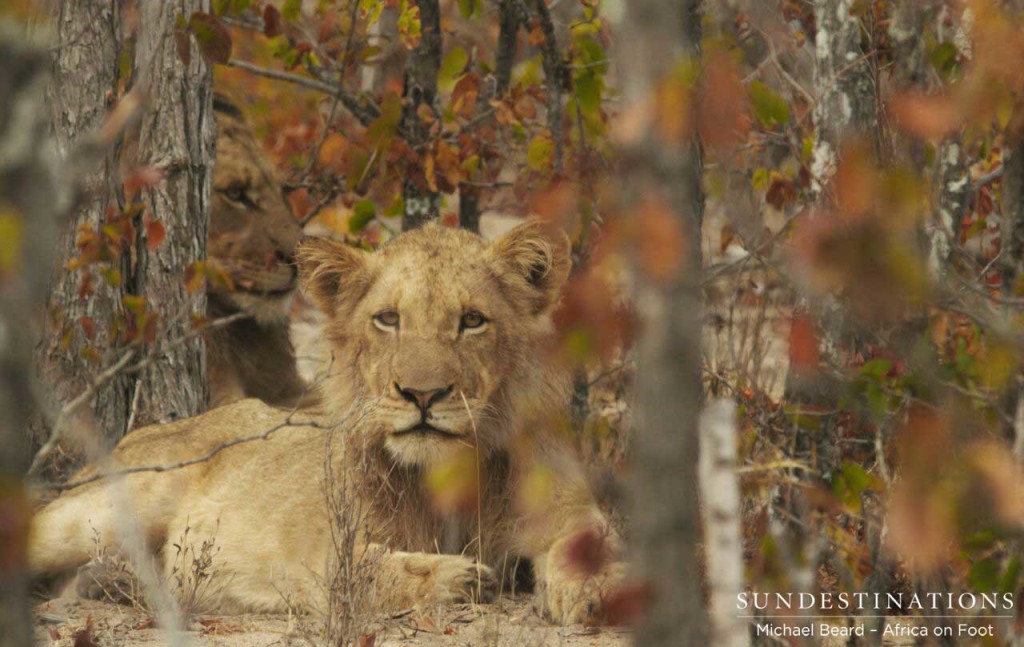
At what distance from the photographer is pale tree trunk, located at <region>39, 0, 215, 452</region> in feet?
21.5

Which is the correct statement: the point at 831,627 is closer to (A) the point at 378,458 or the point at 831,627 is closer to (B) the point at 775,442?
(B) the point at 775,442

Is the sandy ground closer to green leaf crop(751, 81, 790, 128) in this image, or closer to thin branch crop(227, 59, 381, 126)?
green leaf crop(751, 81, 790, 128)

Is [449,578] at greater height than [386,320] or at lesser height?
lesser

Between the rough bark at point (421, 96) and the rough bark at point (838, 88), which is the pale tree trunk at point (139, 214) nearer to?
the rough bark at point (421, 96)

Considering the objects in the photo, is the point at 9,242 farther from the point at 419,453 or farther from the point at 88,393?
the point at 419,453

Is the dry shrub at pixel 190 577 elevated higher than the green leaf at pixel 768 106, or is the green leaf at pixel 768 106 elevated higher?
the green leaf at pixel 768 106

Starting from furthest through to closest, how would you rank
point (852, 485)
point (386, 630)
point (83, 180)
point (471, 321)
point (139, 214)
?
point (139, 214) < point (83, 180) < point (471, 321) < point (386, 630) < point (852, 485)

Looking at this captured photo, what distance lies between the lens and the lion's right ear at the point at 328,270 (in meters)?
5.73

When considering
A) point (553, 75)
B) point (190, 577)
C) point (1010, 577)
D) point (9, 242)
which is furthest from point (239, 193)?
point (9, 242)

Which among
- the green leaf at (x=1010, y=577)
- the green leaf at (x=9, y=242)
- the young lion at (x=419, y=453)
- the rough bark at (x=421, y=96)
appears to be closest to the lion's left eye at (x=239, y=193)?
the rough bark at (x=421, y=96)

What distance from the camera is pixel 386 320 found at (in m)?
5.49

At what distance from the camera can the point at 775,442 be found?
5.16 metres

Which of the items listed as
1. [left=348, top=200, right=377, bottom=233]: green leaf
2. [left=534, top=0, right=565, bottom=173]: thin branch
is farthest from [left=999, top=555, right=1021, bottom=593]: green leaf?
[left=348, top=200, right=377, bottom=233]: green leaf

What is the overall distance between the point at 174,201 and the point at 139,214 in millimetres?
197
